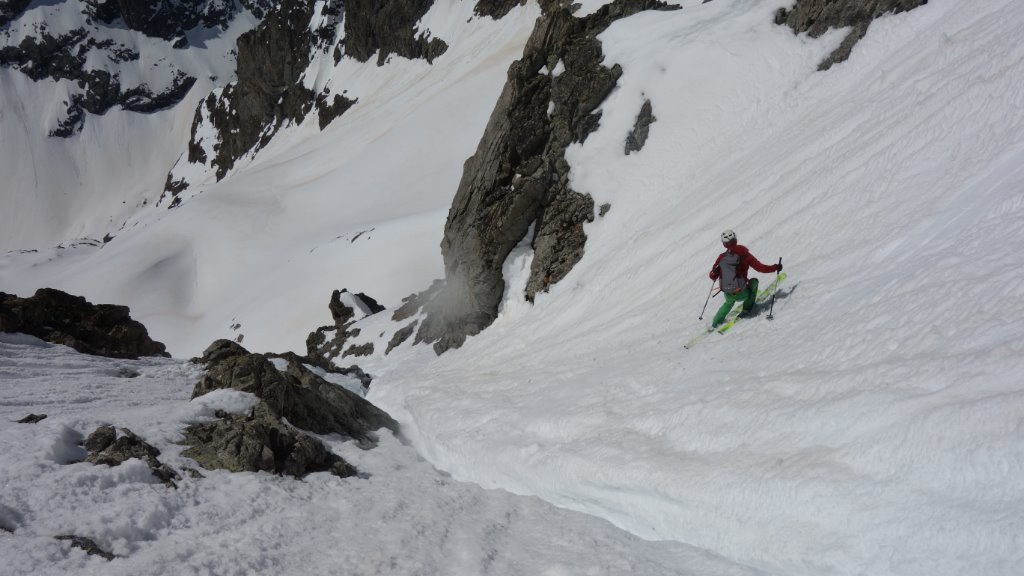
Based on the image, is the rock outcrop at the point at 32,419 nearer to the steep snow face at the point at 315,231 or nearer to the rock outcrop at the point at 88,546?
the rock outcrop at the point at 88,546

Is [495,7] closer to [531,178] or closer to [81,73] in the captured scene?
[531,178]

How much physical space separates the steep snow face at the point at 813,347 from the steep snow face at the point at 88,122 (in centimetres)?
12724

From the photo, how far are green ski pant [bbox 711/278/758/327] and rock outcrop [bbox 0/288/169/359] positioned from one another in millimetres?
20162

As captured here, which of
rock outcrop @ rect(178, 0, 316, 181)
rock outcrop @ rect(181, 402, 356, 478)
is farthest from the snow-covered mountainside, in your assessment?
rock outcrop @ rect(178, 0, 316, 181)

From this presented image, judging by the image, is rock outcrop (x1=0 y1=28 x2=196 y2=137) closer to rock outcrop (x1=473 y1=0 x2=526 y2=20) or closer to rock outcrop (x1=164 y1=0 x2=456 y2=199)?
rock outcrop (x1=164 y1=0 x2=456 y2=199)

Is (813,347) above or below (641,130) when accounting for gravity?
below

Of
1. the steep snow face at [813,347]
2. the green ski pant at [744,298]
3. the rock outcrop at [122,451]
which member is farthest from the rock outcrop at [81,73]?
the green ski pant at [744,298]

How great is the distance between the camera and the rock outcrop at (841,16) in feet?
50.6

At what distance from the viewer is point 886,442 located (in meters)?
4.98

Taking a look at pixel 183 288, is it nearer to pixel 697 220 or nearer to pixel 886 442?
pixel 697 220

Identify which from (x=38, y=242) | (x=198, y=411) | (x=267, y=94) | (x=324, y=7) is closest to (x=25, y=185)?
(x=38, y=242)

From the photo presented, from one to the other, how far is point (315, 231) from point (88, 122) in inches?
4459

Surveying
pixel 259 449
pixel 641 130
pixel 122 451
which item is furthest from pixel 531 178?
pixel 122 451

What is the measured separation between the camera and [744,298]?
8703mm
